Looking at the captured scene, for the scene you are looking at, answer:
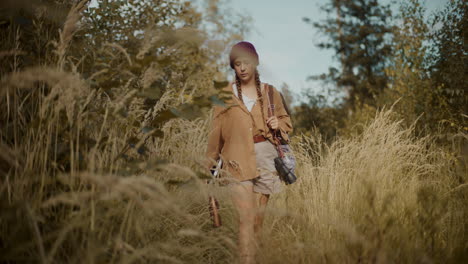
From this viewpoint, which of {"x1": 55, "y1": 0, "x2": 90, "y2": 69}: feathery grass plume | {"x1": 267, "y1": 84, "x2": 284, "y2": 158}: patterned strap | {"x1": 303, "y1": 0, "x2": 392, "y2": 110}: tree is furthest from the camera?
{"x1": 303, "y1": 0, "x2": 392, "y2": 110}: tree

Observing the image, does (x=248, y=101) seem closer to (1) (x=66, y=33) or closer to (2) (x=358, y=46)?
(1) (x=66, y=33)

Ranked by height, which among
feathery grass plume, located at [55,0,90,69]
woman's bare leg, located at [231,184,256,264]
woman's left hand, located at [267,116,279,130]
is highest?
feathery grass plume, located at [55,0,90,69]

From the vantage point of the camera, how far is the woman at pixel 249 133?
291cm

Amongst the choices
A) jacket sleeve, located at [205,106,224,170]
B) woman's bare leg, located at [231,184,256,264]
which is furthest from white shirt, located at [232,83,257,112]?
woman's bare leg, located at [231,184,256,264]

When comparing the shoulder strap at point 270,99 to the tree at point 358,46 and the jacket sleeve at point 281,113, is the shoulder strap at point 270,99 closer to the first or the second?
the jacket sleeve at point 281,113

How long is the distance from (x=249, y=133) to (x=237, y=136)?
10 centimetres

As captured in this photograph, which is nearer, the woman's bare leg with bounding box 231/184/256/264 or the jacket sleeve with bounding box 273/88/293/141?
the woman's bare leg with bounding box 231/184/256/264

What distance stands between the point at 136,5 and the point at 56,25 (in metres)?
3.24

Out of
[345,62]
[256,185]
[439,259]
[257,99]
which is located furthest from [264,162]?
[345,62]

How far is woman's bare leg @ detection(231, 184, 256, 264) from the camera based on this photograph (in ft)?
7.53

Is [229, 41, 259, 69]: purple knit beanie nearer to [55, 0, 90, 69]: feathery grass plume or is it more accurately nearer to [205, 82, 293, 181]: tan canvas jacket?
[205, 82, 293, 181]: tan canvas jacket

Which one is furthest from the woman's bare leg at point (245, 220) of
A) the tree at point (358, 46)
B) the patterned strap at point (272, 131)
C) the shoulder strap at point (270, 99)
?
the tree at point (358, 46)

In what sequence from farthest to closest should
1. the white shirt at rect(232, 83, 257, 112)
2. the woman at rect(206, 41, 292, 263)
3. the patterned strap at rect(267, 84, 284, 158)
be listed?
the white shirt at rect(232, 83, 257, 112) < the patterned strap at rect(267, 84, 284, 158) < the woman at rect(206, 41, 292, 263)

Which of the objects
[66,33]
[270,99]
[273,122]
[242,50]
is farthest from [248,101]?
[66,33]
